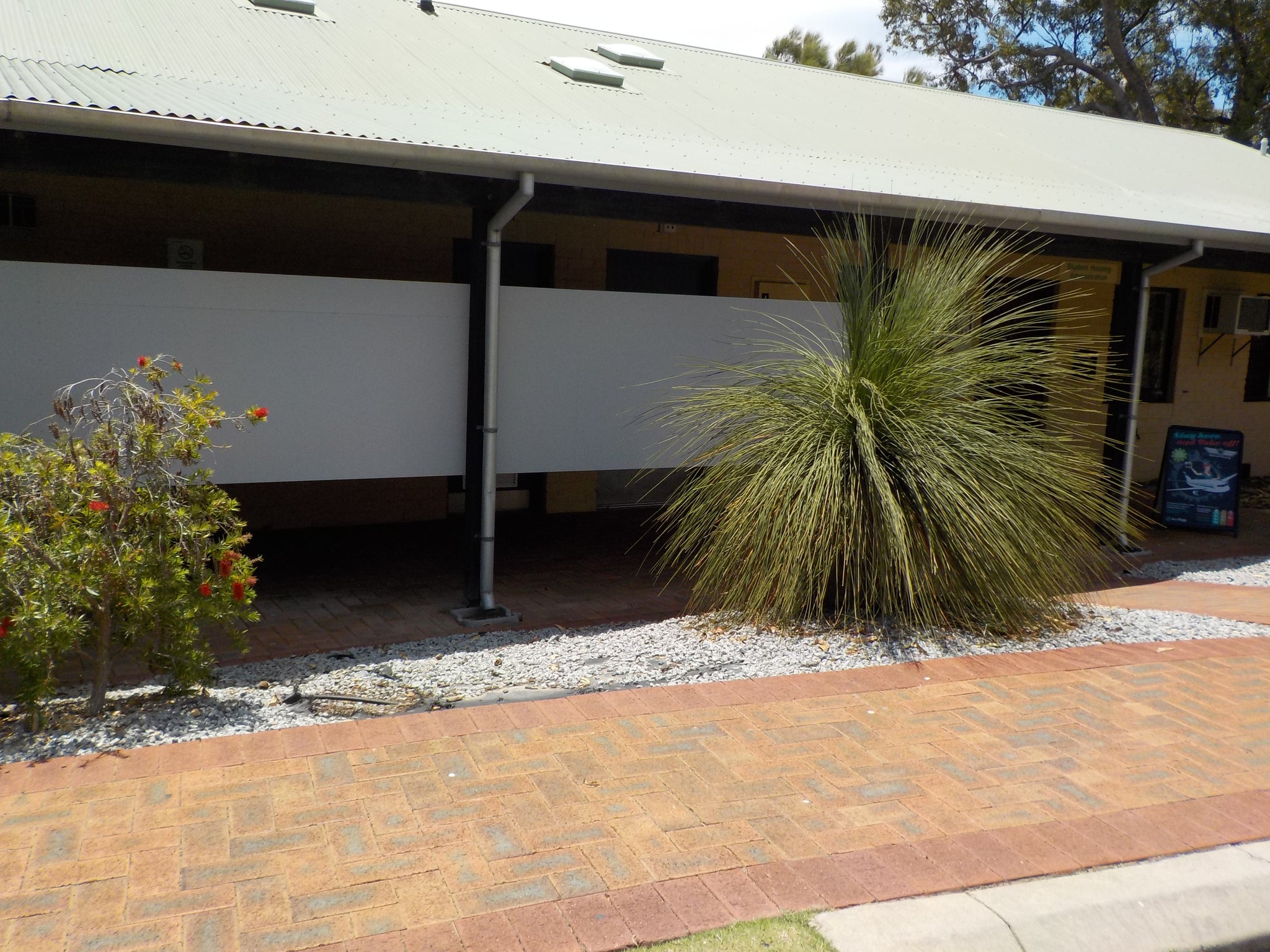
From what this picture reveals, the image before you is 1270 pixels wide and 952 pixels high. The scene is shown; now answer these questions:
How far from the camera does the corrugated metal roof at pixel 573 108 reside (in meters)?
5.52

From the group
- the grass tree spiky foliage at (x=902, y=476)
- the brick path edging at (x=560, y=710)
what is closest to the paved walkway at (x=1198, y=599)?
the brick path edging at (x=560, y=710)

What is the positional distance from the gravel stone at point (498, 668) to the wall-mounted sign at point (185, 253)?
12.5ft

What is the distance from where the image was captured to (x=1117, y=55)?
70.0 ft

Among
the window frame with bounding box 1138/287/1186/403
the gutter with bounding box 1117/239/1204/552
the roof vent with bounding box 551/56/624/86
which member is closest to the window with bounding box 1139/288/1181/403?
the window frame with bounding box 1138/287/1186/403

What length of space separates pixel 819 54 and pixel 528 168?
19974 millimetres

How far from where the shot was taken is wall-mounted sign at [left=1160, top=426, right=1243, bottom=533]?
9656mm

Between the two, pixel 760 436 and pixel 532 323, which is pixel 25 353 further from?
pixel 760 436

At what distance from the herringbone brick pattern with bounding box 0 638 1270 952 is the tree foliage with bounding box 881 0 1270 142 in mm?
20041

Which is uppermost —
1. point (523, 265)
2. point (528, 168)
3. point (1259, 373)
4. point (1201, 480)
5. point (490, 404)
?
point (528, 168)

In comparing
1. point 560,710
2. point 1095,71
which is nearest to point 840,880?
point 560,710

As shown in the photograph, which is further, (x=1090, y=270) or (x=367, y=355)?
(x=1090, y=270)

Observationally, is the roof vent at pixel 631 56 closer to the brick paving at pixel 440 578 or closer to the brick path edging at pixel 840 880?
the brick paving at pixel 440 578

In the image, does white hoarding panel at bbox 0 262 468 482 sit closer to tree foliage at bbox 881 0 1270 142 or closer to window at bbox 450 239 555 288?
window at bbox 450 239 555 288

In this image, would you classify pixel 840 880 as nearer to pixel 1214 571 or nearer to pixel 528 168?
pixel 528 168
